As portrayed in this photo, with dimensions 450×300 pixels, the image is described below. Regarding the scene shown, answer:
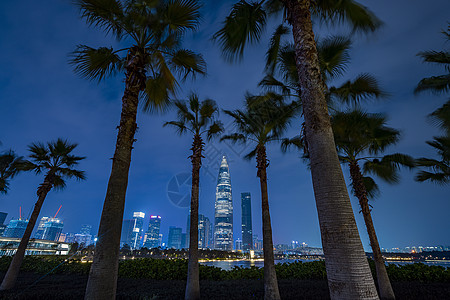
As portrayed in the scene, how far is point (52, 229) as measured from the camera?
6757 inches

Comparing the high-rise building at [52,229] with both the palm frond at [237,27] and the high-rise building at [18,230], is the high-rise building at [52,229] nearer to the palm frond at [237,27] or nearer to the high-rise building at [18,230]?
the high-rise building at [18,230]

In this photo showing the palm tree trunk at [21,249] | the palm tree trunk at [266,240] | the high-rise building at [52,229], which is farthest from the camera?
the high-rise building at [52,229]

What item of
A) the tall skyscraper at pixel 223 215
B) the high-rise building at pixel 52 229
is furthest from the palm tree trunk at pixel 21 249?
the high-rise building at pixel 52 229

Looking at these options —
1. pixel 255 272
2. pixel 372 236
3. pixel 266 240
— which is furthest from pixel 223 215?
pixel 266 240

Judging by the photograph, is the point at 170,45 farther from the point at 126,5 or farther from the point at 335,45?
the point at 335,45

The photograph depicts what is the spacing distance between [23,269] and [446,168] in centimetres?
2952

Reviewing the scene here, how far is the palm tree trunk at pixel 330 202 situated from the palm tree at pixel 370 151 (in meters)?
6.31

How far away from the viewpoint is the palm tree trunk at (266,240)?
22.9 ft

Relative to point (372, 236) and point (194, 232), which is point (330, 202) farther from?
point (372, 236)

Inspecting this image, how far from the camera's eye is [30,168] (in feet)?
36.2

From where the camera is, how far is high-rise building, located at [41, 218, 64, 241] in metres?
164

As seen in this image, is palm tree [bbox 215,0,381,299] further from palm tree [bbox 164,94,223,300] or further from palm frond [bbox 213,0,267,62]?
palm tree [bbox 164,94,223,300]

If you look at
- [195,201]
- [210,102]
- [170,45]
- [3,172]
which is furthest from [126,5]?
[3,172]

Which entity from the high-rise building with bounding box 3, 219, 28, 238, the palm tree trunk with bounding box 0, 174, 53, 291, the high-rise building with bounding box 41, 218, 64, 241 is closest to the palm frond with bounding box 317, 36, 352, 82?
the palm tree trunk with bounding box 0, 174, 53, 291
